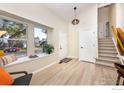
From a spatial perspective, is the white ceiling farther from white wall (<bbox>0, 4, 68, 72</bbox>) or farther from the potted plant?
the potted plant

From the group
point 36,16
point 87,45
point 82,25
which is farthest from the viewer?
point 82,25

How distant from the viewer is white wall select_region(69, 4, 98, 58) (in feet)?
20.7

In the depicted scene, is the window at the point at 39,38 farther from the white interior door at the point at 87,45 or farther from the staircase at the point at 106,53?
the staircase at the point at 106,53

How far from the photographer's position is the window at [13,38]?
3343 mm

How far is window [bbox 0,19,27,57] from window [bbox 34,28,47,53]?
74cm

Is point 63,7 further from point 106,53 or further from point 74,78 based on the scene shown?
point 74,78

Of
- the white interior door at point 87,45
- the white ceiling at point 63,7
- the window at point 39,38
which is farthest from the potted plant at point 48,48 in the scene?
the white interior door at point 87,45

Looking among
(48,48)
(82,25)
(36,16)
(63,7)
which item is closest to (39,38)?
(48,48)

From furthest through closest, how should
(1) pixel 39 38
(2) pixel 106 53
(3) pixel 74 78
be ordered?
(2) pixel 106 53
(1) pixel 39 38
(3) pixel 74 78

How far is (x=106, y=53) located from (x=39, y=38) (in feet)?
11.2

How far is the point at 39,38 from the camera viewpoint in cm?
507

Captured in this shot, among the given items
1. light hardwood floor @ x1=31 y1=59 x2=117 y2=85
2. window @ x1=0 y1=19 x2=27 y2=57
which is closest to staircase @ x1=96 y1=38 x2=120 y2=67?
Result: light hardwood floor @ x1=31 y1=59 x2=117 y2=85

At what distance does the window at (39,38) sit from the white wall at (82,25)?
2.80 metres
